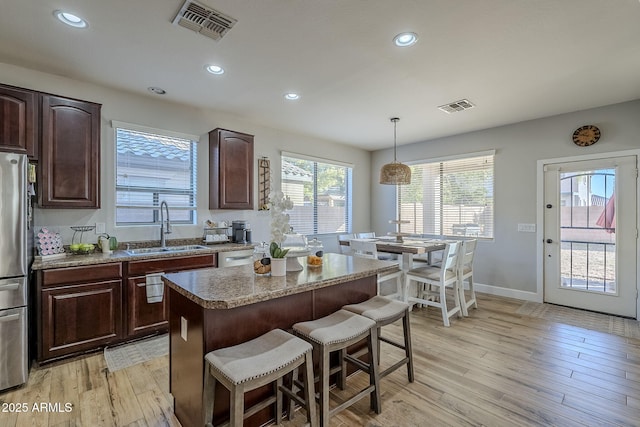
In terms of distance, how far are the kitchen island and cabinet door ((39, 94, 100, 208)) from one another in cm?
181

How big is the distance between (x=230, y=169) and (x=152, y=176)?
3.11ft

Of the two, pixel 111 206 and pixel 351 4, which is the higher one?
pixel 351 4

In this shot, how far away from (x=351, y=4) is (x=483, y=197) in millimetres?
4100

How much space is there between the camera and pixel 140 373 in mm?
2477

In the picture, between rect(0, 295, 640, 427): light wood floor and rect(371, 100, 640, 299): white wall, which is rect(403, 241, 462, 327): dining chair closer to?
rect(0, 295, 640, 427): light wood floor

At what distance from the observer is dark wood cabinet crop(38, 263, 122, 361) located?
2.54 meters

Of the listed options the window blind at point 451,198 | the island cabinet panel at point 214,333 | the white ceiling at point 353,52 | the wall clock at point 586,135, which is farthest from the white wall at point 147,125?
the wall clock at point 586,135

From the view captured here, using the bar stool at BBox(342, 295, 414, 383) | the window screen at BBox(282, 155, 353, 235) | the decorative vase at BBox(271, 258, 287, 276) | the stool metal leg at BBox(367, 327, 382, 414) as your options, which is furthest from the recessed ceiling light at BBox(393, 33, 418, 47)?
the window screen at BBox(282, 155, 353, 235)

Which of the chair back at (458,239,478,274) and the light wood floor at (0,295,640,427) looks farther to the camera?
the chair back at (458,239,478,274)

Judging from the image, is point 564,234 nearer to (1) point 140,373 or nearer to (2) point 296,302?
(2) point 296,302

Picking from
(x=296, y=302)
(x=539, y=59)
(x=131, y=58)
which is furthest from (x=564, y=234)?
(x=131, y=58)

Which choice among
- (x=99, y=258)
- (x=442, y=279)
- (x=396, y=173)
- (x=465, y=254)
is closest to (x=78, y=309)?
(x=99, y=258)

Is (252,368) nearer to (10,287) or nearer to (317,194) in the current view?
(10,287)

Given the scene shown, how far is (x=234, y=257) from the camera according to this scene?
373 cm
